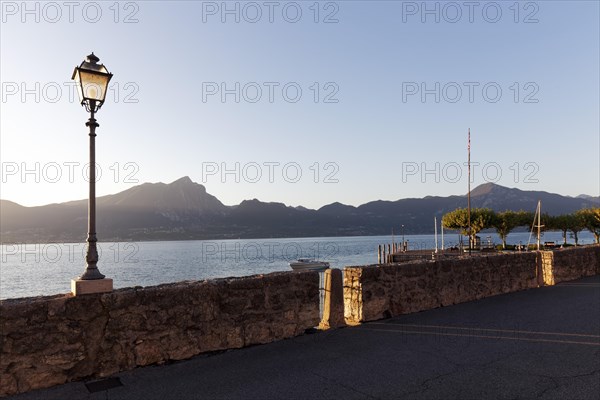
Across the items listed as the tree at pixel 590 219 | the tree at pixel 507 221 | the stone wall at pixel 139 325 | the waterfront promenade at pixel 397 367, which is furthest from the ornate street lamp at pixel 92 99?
the tree at pixel 590 219

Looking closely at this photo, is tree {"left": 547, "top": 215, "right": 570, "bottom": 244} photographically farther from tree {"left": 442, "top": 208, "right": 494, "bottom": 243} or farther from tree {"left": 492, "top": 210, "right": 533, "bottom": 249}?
tree {"left": 442, "top": 208, "right": 494, "bottom": 243}

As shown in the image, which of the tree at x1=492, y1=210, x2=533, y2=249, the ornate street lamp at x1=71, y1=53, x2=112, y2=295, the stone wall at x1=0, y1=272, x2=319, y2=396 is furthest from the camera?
the tree at x1=492, y1=210, x2=533, y2=249

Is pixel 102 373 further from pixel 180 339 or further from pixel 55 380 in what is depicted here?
pixel 180 339

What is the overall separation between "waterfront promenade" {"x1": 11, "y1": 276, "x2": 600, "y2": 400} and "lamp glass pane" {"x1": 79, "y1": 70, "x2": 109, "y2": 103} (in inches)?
164

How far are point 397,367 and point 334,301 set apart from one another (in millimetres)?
2530

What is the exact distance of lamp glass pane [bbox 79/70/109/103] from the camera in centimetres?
613

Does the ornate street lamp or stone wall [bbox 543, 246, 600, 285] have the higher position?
the ornate street lamp

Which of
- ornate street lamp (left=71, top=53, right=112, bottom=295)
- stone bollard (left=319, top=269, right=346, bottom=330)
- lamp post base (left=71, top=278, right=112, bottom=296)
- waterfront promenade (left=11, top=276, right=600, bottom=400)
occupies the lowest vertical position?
waterfront promenade (left=11, top=276, right=600, bottom=400)

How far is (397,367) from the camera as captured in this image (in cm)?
577

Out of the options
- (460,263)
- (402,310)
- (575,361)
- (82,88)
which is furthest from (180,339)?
(460,263)

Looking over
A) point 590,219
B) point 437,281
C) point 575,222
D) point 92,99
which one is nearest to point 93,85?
point 92,99

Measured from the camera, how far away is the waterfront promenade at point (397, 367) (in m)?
4.90

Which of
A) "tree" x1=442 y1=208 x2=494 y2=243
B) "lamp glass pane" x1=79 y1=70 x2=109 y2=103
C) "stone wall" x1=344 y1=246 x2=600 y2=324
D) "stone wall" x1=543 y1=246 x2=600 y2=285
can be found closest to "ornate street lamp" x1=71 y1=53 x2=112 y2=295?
"lamp glass pane" x1=79 y1=70 x2=109 y2=103

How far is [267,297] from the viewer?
707 centimetres
